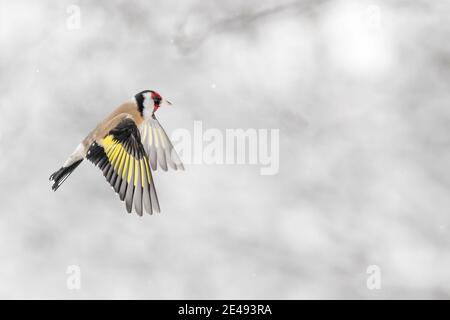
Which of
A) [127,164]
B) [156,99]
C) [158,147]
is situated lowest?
[127,164]

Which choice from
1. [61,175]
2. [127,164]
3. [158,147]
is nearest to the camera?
[127,164]

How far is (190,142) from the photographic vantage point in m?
2.38

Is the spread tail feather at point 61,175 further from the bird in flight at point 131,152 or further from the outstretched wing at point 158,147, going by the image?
the outstretched wing at point 158,147

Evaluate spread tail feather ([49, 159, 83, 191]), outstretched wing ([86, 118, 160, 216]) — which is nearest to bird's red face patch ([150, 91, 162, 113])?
outstretched wing ([86, 118, 160, 216])

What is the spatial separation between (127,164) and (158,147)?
0.82ft

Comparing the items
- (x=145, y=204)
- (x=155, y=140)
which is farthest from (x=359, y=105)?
(x=145, y=204)

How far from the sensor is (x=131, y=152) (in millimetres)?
2238

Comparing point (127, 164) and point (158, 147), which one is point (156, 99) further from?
point (127, 164)

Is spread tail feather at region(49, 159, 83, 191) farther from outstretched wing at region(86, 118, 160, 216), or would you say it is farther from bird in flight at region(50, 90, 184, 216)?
outstretched wing at region(86, 118, 160, 216)

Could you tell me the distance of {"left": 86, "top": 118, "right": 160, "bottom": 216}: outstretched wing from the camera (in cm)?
211

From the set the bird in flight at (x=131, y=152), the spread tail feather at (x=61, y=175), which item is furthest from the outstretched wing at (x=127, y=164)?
the spread tail feather at (x=61, y=175)

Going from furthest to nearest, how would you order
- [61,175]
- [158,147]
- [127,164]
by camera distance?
[158,147], [61,175], [127,164]

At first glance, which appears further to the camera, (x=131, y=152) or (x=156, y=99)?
(x=156, y=99)

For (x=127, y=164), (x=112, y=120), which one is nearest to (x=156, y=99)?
(x=112, y=120)
